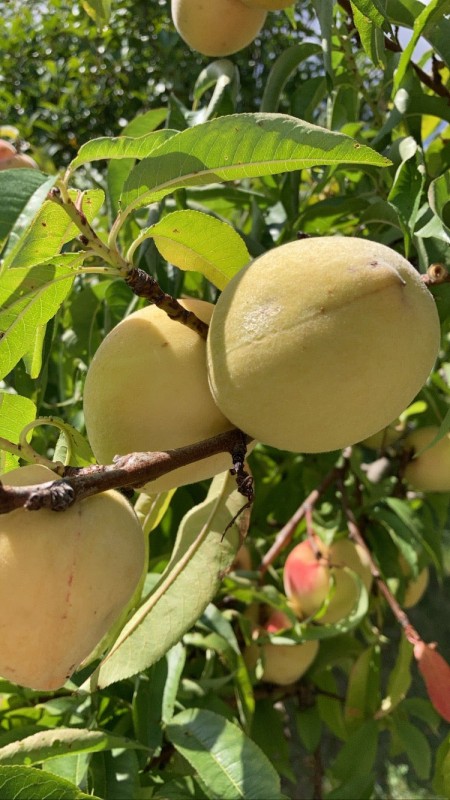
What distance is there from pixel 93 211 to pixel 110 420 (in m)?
0.19

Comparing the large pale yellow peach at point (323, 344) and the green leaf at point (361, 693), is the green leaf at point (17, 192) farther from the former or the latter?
the green leaf at point (361, 693)

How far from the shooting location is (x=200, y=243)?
2.17 ft

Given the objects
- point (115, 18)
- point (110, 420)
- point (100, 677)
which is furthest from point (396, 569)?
point (115, 18)

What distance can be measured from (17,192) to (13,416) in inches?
10.4

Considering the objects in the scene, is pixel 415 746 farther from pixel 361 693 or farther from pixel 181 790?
pixel 181 790

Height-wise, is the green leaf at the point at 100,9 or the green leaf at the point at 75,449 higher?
the green leaf at the point at 100,9

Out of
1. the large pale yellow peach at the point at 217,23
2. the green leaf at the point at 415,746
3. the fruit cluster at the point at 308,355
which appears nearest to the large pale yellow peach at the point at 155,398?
the fruit cluster at the point at 308,355

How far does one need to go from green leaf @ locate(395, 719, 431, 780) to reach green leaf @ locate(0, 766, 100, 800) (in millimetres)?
1023

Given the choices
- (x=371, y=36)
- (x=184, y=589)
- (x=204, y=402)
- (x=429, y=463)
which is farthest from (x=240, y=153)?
(x=429, y=463)

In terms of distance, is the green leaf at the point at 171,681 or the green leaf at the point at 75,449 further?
the green leaf at the point at 171,681

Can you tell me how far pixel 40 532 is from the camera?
1.67 feet

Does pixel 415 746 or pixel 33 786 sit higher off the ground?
pixel 33 786

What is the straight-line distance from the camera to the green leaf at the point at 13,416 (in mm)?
655

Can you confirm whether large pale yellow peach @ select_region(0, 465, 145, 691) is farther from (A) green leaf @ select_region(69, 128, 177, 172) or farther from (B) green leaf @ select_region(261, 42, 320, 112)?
(B) green leaf @ select_region(261, 42, 320, 112)
